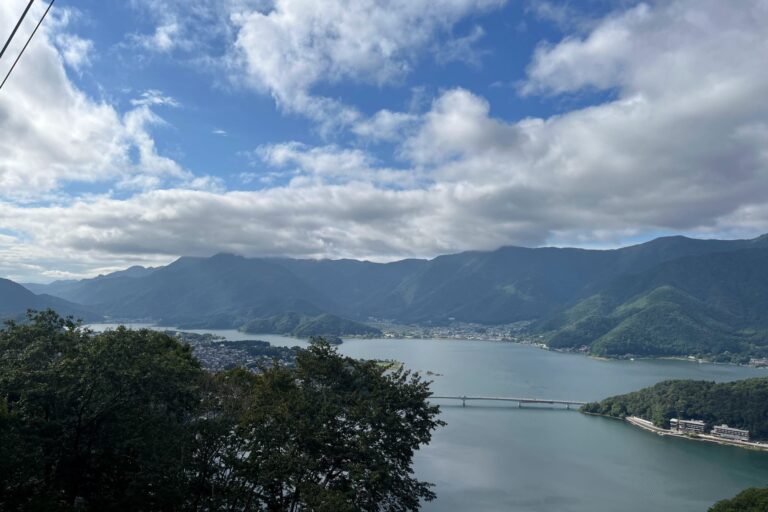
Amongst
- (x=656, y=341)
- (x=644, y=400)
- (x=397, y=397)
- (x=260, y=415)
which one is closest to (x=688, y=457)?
(x=644, y=400)

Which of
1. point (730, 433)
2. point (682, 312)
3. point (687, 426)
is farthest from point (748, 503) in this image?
point (682, 312)

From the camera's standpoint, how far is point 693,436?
43656 mm

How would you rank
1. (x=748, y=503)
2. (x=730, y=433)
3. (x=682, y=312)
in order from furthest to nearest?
(x=682, y=312) → (x=730, y=433) → (x=748, y=503)

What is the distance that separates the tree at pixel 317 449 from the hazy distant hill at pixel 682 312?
10686 centimetres

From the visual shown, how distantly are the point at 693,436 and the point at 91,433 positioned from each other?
4959 centimetres

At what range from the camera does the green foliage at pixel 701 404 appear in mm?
44188

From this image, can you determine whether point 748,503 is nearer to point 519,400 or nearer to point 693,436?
point 693,436

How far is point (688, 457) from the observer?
1490 inches

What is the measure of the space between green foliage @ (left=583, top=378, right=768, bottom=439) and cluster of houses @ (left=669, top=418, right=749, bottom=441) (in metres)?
0.77

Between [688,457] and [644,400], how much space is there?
12.6 m

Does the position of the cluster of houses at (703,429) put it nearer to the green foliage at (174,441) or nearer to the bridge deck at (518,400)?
the bridge deck at (518,400)

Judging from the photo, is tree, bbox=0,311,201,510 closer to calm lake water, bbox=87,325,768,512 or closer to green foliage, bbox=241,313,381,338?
calm lake water, bbox=87,325,768,512

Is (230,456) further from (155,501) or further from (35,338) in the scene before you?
(35,338)

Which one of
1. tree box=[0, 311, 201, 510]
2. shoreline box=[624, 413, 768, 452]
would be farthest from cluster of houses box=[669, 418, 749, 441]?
tree box=[0, 311, 201, 510]
